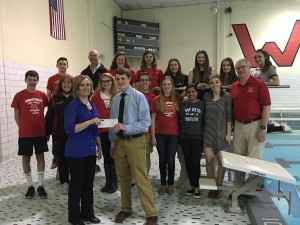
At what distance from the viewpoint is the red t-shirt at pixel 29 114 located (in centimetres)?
351

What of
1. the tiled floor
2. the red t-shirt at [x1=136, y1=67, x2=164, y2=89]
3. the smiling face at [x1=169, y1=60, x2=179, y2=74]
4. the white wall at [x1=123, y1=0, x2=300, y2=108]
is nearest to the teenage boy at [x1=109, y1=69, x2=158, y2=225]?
the tiled floor

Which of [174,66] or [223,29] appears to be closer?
[174,66]

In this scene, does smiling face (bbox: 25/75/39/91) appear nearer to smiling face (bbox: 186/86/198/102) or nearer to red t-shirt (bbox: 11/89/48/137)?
red t-shirt (bbox: 11/89/48/137)

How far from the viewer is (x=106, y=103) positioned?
3721 millimetres

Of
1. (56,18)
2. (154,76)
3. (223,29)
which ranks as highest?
(223,29)

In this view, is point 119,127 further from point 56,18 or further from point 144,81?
point 56,18

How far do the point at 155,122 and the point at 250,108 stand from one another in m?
1.14

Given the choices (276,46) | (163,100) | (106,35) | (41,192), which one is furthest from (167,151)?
(276,46)

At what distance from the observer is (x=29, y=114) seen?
352 centimetres

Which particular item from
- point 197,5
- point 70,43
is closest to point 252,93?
point 70,43

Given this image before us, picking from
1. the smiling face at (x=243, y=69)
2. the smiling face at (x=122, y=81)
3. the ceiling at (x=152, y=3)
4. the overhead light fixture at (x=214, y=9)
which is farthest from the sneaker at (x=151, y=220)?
the ceiling at (x=152, y=3)

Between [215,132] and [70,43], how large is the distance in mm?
5738

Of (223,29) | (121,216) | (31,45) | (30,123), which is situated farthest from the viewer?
(223,29)

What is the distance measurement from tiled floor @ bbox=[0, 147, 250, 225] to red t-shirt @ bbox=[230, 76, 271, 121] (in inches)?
41.9
